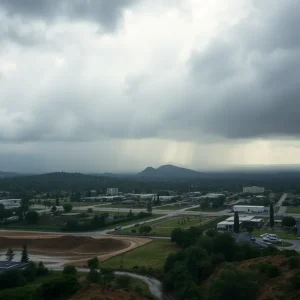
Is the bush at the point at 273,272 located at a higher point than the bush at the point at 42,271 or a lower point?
higher

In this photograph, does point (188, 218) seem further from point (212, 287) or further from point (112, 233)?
point (212, 287)

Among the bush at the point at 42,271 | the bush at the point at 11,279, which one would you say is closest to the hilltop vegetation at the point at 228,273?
the bush at the point at 42,271

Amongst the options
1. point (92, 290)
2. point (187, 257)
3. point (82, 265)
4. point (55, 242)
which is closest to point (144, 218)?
point (55, 242)

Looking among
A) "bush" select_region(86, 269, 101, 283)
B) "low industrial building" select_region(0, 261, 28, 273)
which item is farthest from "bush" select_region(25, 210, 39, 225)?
"bush" select_region(86, 269, 101, 283)

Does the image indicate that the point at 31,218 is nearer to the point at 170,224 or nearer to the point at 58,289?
the point at 170,224

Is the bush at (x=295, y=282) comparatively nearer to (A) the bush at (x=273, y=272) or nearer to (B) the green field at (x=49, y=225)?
(A) the bush at (x=273, y=272)

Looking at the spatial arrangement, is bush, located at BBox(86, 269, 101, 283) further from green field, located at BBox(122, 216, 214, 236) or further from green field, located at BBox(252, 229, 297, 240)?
green field, located at BBox(252, 229, 297, 240)
